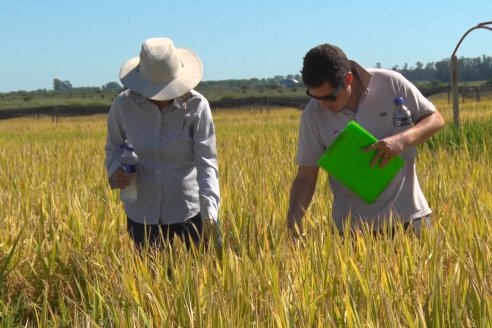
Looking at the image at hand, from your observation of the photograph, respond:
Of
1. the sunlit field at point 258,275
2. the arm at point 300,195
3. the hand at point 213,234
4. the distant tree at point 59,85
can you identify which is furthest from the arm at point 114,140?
the distant tree at point 59,85

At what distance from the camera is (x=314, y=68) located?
254 cm

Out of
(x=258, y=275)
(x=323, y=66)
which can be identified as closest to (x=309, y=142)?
(x=323, y=66)

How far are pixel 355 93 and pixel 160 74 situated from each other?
2.26 ft

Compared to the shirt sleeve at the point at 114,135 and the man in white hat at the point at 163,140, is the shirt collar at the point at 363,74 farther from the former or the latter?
the shirt sleeve at the point at 114,135

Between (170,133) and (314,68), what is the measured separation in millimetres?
651

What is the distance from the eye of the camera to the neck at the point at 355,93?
9.19 feet

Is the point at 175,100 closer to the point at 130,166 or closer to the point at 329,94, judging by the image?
the point at 130,166

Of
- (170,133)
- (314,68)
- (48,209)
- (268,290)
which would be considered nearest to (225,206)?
(48,209)

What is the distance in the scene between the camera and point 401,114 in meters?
2.74

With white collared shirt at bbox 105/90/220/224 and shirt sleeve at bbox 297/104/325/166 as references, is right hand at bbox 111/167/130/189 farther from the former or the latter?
shirt sleeve at bbox 297/104/325/166

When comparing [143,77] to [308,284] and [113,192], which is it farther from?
[113,192]

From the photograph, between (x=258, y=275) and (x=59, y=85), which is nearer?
(x=258, y=275)

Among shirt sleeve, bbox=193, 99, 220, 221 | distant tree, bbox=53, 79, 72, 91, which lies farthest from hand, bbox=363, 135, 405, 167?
distant tree, bbox=53, 79, 72, 91

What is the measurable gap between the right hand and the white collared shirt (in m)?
0.02
